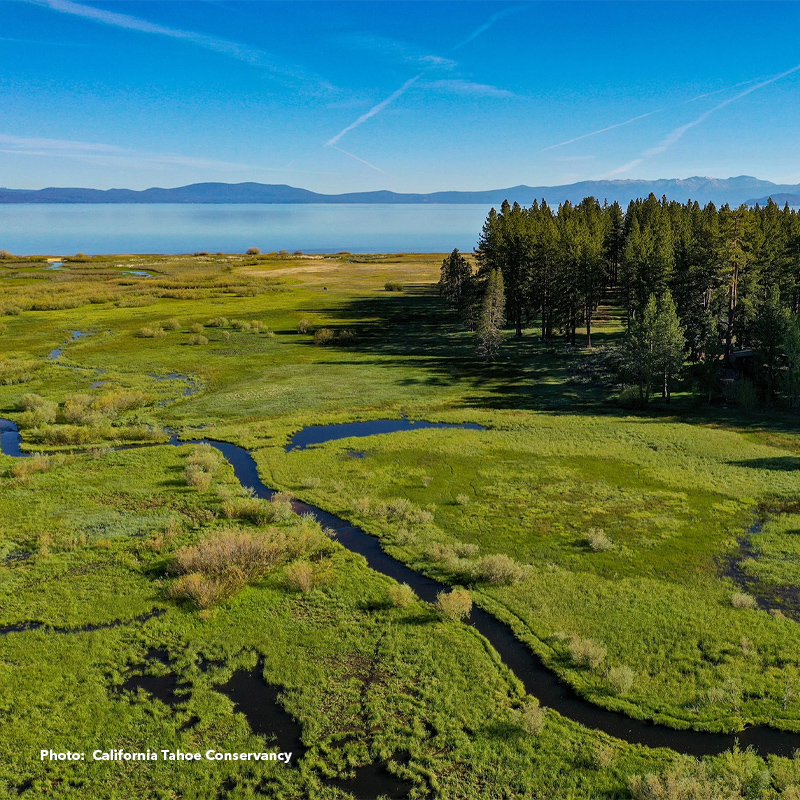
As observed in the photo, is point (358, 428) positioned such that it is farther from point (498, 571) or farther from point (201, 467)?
point (498, 571)

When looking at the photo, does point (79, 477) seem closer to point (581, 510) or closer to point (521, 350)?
point (581, 510)

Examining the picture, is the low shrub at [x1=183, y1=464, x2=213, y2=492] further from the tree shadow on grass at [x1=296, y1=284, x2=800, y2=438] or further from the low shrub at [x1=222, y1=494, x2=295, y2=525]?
the tree shadow on grass at [x1=296, y1=284, x2=800, y2=438]

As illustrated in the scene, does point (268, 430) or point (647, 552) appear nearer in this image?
point (647, 552)

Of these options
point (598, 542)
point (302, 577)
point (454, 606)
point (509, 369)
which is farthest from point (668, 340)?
point (302, 577)

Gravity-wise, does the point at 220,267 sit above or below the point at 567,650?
above

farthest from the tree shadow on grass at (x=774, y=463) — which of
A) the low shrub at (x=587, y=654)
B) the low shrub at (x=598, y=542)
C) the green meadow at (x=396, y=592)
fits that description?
the low shrub at (x=587, y=654)

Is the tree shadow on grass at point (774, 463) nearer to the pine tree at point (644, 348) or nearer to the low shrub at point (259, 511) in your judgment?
the pine tree at point (644, 348)

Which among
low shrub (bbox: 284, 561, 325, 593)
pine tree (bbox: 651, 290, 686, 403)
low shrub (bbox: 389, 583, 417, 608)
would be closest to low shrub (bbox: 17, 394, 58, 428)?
low shrub (bbox: 284, 561, 325, 593)

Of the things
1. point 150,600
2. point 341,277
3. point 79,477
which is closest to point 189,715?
point 150,600
